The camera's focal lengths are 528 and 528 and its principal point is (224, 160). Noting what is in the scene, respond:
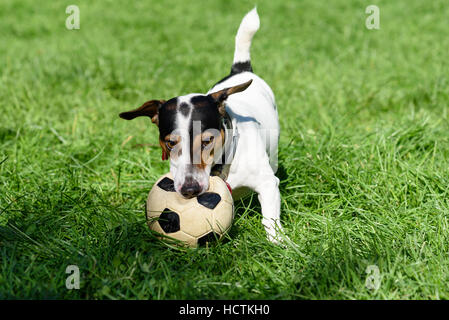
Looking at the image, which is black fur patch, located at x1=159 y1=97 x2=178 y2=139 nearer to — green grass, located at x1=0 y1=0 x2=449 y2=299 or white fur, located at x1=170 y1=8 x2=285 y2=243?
white fur, located at x1=170 y1=8 x2=285 y2=243

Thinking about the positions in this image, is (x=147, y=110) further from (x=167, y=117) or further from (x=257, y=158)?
(x=257, y=158)

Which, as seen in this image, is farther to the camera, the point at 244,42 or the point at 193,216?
the point at 244,42

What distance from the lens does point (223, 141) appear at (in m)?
3.06

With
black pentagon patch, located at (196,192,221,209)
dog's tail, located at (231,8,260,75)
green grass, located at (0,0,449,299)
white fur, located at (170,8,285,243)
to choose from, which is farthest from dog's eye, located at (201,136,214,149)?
dog's tail, located at (231,8,260,75)

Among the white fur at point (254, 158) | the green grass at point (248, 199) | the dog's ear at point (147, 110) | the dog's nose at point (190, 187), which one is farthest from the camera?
the dog's ear at point (147, 110)

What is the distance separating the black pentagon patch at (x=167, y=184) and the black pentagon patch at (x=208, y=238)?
312 mm

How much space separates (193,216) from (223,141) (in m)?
0.50

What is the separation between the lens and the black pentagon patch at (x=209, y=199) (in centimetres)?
285

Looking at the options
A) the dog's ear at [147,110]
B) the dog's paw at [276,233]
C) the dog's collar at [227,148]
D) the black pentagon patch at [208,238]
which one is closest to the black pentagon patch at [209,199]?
the black pentagon patch at [208,238]

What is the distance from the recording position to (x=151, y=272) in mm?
2613

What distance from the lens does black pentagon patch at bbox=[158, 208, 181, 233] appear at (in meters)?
2.85

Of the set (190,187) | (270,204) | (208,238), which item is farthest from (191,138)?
(270,204)

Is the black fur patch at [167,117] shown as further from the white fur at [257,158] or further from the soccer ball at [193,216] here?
the white fur at [257,158]
